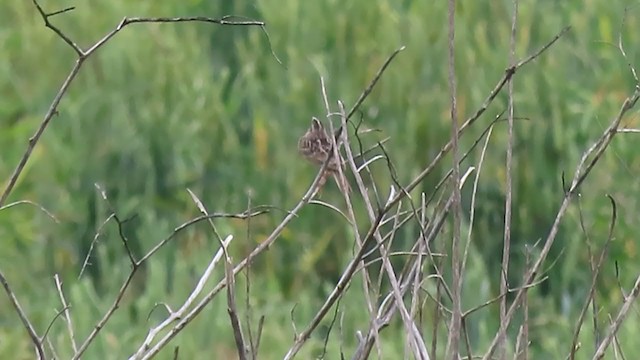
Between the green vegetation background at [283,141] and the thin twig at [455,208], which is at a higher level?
the thin twig at [455,208]

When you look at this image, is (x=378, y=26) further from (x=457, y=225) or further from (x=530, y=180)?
(x=457, y=225)

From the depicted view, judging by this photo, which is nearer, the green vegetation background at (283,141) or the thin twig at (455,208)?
the thin twig at (455,208)

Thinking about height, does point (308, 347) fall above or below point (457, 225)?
below

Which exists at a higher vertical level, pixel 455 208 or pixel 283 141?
pixel 455 208

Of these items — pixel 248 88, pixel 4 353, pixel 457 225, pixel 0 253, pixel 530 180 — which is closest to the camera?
pixel 457 225

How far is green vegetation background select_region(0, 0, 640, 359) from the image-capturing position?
11.4ft

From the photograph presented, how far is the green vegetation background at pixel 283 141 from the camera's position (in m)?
3.46

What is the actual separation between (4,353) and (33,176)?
84cm

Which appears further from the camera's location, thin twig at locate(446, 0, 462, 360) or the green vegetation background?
the green vegetation background

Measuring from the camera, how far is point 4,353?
310 cm

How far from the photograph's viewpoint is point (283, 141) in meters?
3.91

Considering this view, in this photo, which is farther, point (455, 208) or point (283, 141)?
point (283, 141)

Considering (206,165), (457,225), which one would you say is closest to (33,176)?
(206,165)

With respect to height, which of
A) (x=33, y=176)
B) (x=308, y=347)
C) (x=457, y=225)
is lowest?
(x=308, y=347)
